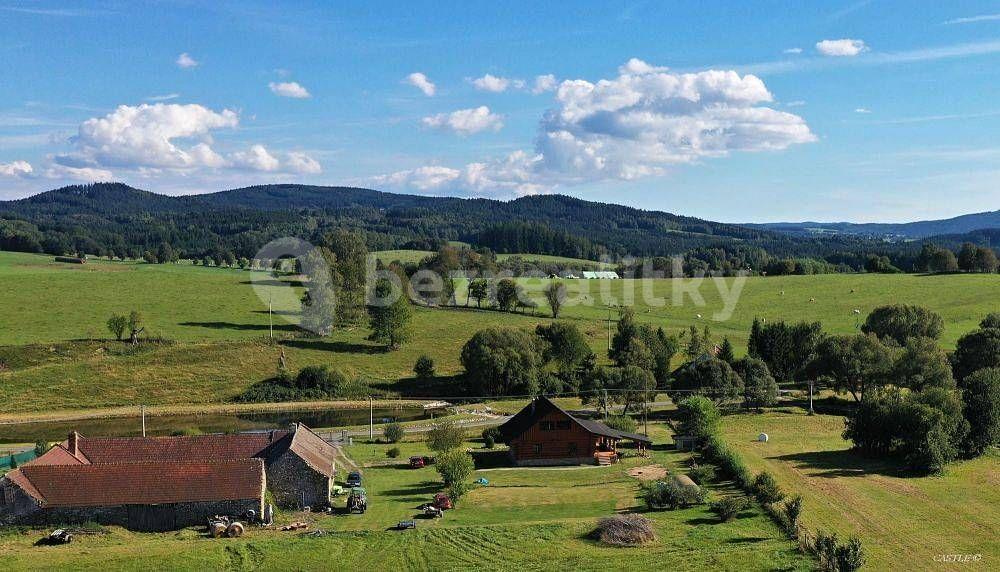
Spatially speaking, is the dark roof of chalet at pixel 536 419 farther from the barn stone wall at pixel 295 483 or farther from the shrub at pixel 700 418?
the barn stone wall at pixel 295 483

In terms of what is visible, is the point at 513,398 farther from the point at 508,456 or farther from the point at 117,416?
the point at 117,416

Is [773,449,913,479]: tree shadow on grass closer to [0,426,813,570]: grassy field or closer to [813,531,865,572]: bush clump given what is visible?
[0,426,813,570]: grassy field

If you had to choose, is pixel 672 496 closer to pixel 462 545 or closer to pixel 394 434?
pixel 462 545

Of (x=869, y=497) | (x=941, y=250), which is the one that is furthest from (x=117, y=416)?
(x=941, y=250)

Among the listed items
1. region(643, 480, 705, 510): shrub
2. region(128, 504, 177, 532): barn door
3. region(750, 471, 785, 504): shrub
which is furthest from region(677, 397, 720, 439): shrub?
region(128, 504, 177, 532): barn door

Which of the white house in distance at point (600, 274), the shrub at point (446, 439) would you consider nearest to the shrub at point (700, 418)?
the shrub at point (446, 439)
